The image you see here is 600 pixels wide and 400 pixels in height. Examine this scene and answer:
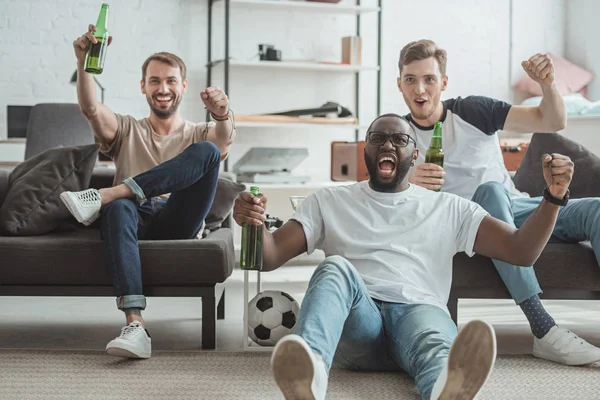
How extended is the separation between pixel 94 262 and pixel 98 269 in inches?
1.1

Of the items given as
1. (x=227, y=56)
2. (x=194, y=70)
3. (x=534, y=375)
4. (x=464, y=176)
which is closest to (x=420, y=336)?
(x=534, y=375)

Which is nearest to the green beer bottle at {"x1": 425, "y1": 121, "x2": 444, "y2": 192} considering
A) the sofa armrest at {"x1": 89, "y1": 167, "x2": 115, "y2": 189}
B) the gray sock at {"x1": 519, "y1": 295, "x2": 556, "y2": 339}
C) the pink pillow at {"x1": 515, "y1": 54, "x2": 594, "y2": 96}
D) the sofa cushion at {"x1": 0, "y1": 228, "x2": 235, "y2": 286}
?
the gray sock at {"x1": 519, "y1": 295, "x2": 556, "y2": 339}

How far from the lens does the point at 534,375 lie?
8.21ft

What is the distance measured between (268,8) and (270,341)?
3497 mm

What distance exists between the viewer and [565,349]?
2619 mm

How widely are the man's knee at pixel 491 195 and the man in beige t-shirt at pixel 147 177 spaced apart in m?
0.89

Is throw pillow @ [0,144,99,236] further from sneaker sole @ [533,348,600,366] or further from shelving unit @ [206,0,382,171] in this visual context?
shelving unit @ [206,0,382,171]

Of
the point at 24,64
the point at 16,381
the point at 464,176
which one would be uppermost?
the point at 24,64

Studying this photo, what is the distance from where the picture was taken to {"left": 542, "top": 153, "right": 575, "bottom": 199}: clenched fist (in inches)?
86.6

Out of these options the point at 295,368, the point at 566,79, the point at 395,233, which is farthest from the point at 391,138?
the point at 566,79

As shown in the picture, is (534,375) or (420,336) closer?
Result: (420,336)

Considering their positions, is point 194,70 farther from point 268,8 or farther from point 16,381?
point 16,381

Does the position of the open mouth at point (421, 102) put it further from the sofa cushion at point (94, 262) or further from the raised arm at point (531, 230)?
the sofa cushion at point (94, 262)

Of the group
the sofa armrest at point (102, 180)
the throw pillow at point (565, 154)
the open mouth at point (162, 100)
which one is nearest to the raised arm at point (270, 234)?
the open mouth at point (162, 100)
